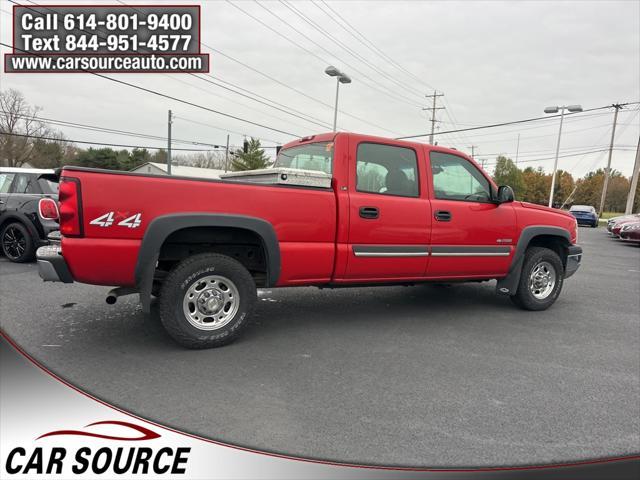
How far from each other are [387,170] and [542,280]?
2.79 meters

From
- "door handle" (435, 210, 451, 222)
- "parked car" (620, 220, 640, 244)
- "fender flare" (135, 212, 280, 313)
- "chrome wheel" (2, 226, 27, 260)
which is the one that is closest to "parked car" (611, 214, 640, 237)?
"parked car" (620, 220, 640, 244)

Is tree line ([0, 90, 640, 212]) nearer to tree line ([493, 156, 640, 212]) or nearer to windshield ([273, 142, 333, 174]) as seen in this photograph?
tree line ([493, 156, 640, 212])

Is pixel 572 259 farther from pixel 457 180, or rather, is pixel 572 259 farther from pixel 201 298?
pixel 201 298

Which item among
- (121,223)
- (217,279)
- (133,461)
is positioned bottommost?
(133,461)

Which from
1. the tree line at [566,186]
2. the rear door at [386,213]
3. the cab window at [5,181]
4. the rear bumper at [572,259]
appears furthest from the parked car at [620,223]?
the tree line at [566,186]

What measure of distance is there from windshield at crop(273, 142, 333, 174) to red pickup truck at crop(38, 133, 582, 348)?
2cm

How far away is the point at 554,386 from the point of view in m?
3.19

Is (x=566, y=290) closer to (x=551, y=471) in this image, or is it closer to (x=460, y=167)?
(x=460, y=167)

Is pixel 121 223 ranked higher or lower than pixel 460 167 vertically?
lower

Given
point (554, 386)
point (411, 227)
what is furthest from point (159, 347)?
point (554, 386)

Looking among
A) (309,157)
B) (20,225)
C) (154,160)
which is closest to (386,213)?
(309,157)

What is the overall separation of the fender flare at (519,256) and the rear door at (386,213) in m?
1.41

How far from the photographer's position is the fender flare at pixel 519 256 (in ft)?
16.9

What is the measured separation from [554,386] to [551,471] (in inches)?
54.2
